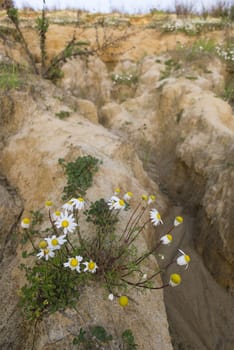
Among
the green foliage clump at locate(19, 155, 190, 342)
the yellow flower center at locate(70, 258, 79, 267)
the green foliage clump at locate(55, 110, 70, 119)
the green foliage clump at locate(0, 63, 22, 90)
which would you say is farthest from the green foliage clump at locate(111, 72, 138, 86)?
the yellow flower center at locate(70, 258, 79, 267)

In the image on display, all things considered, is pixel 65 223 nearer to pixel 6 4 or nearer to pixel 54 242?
pixel 54 242

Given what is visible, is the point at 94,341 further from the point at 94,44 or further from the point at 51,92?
the point at 94,44

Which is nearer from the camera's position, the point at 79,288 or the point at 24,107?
the point at 79,288

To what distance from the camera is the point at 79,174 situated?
8.80 feet

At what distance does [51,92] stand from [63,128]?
1410 millimetres

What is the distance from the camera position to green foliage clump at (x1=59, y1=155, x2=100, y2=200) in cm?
252

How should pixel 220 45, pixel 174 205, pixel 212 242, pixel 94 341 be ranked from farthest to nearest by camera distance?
pixel 220 45, pixel 174 205, pixel 212 242, pixel 94 341

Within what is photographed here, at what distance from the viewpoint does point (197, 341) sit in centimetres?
267

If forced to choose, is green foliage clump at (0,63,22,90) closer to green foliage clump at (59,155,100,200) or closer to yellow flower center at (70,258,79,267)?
green foliage clump at (59,155,100,200)

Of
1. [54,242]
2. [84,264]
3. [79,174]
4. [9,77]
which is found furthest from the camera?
[9,77]

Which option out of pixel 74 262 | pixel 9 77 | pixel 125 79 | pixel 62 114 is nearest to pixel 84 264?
pixel 74 262

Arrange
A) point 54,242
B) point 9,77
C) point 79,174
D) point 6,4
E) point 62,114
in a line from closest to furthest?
point 54,242
point 79,174
point 62,114
point 9,77
point 6,4

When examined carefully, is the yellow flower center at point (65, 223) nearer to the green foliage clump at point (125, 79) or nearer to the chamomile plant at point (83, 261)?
the chamomile plant at point (83, 261)

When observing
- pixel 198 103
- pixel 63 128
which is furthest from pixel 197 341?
pixel 198 103
